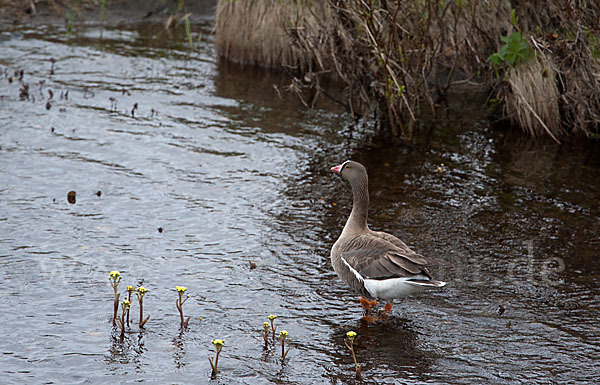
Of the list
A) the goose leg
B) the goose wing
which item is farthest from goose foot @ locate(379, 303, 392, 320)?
the goose wing

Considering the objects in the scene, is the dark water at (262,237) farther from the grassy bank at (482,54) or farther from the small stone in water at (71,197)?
the grassy bank at (482,54)

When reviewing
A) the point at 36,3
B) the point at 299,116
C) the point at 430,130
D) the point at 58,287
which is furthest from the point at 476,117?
the point at 36,3

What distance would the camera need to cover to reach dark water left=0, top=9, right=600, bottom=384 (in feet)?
21.2

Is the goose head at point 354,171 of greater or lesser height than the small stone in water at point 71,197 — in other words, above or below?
above

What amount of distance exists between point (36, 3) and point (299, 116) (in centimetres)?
1380

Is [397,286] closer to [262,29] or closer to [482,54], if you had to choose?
[482,54]

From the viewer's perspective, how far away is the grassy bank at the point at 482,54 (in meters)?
12.6

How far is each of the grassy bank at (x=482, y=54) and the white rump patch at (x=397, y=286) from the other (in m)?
6.20

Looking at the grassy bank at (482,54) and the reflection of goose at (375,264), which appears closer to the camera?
the reflection of goose at (375,264)

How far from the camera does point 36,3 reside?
24188mm

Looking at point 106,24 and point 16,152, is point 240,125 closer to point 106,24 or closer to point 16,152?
point 16,152

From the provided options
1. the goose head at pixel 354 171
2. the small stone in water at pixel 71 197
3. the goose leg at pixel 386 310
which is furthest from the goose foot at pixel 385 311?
the small stone in water at pixel 71 197

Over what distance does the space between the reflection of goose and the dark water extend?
0.43m

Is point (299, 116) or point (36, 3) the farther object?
point (36, 3)
